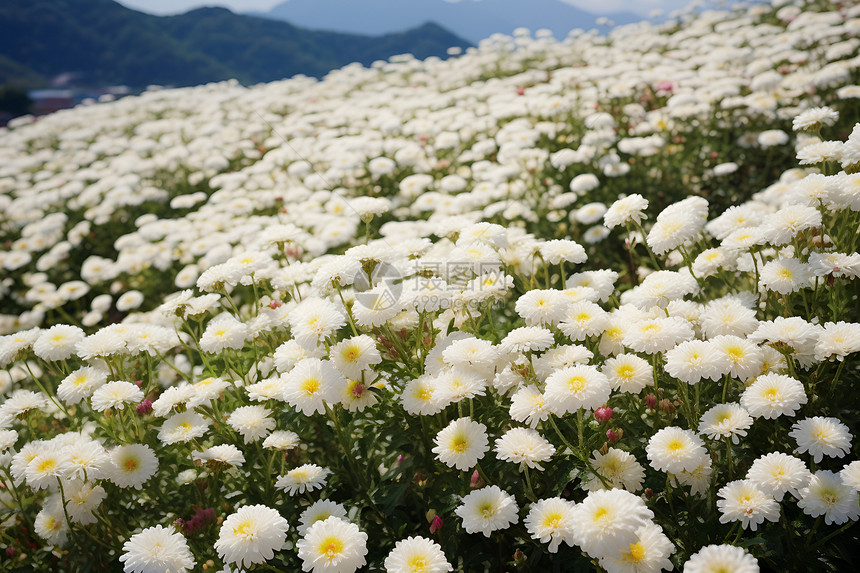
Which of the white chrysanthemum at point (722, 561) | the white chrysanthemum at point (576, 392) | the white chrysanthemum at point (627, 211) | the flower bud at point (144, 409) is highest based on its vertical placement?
the white chrysanthemum at point (627, 211)

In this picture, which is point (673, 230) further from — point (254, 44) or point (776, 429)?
point (254, 44)

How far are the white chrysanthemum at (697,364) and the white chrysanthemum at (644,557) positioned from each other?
45cm

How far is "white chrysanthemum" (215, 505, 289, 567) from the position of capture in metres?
1.43

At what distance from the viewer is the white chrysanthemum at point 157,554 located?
151cm

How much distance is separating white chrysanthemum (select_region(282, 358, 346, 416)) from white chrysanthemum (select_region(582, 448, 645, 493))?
0.82 m

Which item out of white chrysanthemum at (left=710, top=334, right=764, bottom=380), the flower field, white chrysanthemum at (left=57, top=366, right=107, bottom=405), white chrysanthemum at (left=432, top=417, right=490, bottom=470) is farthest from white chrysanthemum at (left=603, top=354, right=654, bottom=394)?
white chrysanthemum at (left=57, top=366, right=107, bottom=405)

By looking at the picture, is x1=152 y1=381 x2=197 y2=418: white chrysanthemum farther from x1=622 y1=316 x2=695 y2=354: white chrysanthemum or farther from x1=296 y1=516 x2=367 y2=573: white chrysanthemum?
x1=622 y1=316 x2=695 y2=354: white chrysanthemum

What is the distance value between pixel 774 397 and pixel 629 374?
0.39 meters

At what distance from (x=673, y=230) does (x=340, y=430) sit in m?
1.44

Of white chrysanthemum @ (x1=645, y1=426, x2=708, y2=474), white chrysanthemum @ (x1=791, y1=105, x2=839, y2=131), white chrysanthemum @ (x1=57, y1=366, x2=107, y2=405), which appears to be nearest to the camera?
white chrysanthemum @ (x1=645, y1=426, x2=708, y2=474)

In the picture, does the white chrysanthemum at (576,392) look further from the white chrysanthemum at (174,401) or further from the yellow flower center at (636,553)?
the white chrysanthemum at (174,401)

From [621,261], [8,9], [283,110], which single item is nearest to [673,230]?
[621,261]

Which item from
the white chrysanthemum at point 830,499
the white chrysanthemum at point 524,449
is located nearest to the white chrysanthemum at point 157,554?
the white chrysanthemum at point 524,449

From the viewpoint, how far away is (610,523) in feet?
4.13
